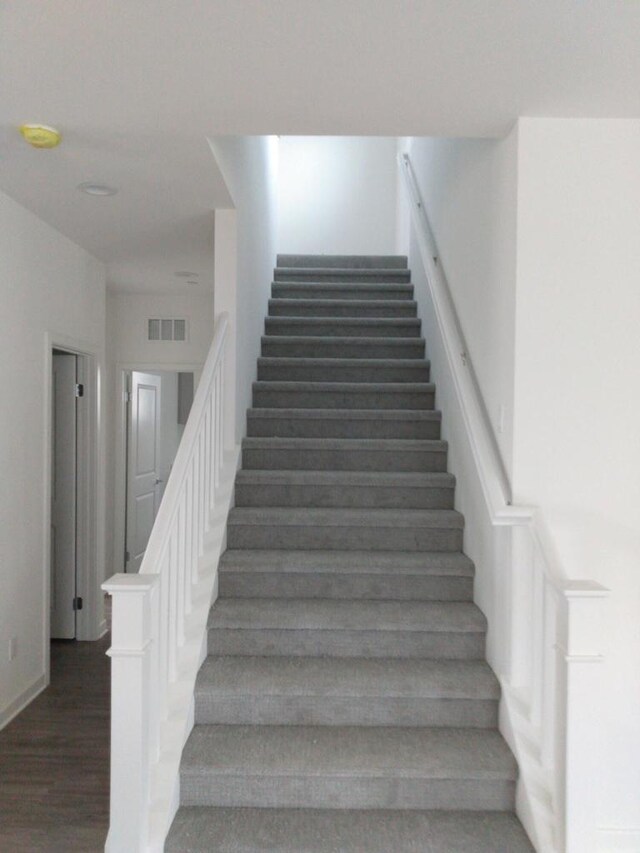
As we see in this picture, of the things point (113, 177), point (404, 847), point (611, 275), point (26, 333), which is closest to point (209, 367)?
point (113, 177)

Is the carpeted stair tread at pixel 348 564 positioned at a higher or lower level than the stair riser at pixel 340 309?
lower

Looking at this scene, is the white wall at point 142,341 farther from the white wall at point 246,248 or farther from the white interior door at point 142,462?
the white wall at point 246,248

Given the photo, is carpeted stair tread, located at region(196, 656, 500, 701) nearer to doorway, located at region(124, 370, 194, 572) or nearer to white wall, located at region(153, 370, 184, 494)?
doorway, located at region(124, 370, 194, 572)

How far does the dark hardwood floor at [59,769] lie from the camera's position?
240 cm

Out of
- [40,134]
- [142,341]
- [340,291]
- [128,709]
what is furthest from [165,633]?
[142,341]

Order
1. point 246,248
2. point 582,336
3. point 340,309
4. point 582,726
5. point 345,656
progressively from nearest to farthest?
point 582,726
point 582,336
point 345,656
point 246,248
point 340,309

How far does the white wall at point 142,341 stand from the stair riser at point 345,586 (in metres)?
2.87

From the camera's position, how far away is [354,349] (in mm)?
4480

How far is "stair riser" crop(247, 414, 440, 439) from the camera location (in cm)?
385

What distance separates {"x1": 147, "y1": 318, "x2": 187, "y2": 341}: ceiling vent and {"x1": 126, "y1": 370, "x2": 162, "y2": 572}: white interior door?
448 millimetres

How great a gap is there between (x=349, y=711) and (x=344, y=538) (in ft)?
2.89

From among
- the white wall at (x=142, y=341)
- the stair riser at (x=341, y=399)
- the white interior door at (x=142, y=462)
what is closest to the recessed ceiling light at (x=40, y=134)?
the stair riser at (x=341, y=399)

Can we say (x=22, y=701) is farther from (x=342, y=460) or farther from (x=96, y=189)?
(x=96, y=189)

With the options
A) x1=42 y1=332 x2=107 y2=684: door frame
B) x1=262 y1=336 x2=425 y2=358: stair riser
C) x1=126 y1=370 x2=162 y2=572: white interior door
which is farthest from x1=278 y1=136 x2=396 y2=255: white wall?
x1=42 y1=332 x2=107 y2=684: door frame
